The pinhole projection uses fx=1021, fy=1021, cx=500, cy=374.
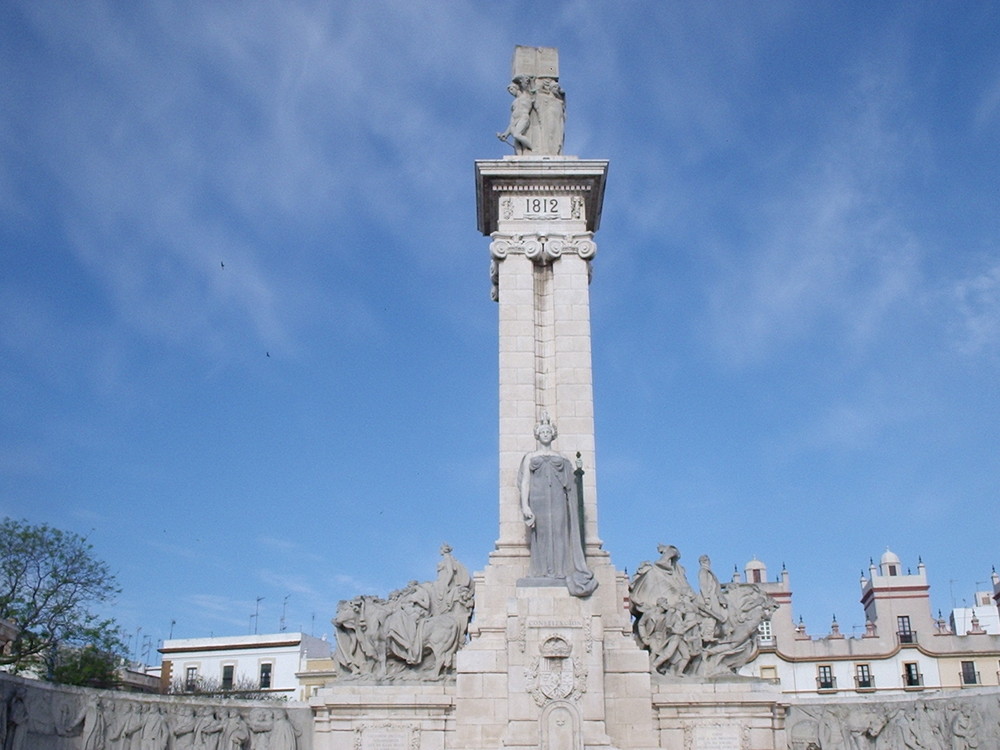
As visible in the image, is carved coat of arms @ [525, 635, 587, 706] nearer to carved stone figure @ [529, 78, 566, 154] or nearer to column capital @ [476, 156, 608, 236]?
column capital @ [476, 156, 608, 236]

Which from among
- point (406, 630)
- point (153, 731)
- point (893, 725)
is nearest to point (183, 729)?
point (153, 731)

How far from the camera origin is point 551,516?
15945 mm

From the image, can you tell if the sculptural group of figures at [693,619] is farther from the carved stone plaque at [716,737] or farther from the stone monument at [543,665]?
the carved stone plaque at [716,737]

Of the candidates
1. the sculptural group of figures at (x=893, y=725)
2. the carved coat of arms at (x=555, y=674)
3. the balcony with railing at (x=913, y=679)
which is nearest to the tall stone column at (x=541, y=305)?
the carved coat of arms at (x=555, y=674)

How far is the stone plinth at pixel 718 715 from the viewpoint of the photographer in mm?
16094

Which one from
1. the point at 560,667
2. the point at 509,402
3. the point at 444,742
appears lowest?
the point at 444,742

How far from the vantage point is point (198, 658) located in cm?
4881

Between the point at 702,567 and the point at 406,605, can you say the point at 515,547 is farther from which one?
the point at 702,567

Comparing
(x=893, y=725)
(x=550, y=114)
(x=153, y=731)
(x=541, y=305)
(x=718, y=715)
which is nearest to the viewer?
(x=153, y=731)

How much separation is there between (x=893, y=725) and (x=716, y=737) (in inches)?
125

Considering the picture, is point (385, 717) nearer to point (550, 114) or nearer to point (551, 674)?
point (551, 674)

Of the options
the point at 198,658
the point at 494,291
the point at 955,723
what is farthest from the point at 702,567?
the point at 198,658

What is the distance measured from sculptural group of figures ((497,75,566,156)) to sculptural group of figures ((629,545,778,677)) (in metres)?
8.26

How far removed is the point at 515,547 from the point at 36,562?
19222 mm
